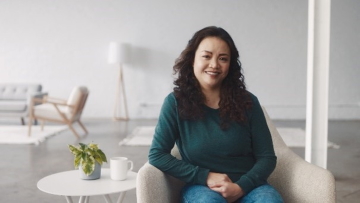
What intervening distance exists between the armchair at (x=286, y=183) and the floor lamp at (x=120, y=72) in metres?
6.22

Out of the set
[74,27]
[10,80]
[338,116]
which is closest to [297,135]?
[338,116]

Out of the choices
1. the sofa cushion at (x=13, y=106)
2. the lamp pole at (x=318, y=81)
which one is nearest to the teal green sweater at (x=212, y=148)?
the lamp pole at (x=318, y=81)

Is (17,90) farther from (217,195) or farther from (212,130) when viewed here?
(217,195)

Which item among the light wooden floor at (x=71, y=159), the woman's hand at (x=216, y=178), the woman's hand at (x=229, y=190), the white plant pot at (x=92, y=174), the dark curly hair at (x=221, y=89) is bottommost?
the light wooden floor at (x=71, y=159)

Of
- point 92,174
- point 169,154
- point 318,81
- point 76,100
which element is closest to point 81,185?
point 92,174

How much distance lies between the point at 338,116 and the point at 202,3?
11.7 feet

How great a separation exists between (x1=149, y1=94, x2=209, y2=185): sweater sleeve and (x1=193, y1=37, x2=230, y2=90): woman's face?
0.19 meters

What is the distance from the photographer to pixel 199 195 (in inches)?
69.8

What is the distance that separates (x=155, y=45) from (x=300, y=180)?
22.8ft

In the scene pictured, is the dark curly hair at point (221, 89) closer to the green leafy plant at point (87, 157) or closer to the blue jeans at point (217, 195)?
the blue jeans at point (217, 195)

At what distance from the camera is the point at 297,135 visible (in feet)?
21.5

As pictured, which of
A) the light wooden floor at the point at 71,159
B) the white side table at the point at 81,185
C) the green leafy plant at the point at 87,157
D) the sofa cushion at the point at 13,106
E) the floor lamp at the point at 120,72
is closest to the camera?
the white side table at the point at 81,185

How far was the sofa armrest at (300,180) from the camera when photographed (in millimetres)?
1785

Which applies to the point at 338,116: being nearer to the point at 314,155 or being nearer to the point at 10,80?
the point at 314,155
